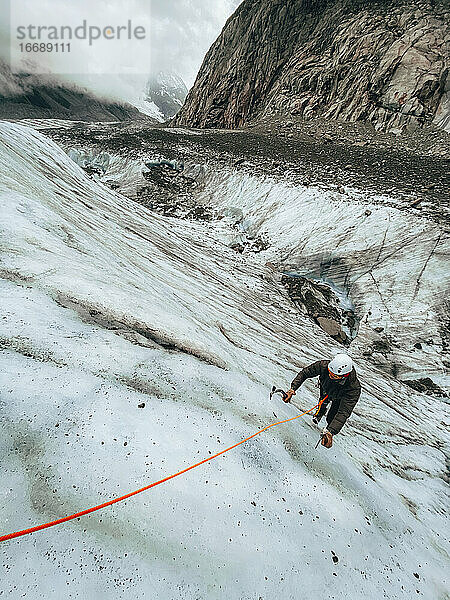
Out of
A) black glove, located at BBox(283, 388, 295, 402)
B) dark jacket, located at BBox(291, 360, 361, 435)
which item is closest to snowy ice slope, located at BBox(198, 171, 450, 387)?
dark jacket, located at BBox(291, 360, 361, 435)

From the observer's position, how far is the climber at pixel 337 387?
414 centimetres

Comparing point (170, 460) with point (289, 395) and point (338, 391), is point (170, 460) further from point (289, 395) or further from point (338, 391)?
point (338, 391)

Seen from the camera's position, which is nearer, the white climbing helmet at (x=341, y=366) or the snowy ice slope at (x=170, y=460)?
the snowy ice slope at (x=170, y=460)

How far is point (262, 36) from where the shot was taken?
35375mm

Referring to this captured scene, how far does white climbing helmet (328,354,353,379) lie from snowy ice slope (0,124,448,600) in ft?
3.53

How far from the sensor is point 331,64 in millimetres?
27594

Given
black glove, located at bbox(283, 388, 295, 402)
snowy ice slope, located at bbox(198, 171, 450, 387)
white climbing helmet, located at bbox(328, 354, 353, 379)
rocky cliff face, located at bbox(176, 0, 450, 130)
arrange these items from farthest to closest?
1. rocky cliff face, located at bbox(176, 0, 450, 130)
2. snowy ice slope, located at bbox(198, 171, 450, 387)
3. black glove, located at bbox(283, 388, 295, 402)
4. white climbing helmet, located at bbox(328, 354, 353, 379)

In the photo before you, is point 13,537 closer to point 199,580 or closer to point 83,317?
point 199,580

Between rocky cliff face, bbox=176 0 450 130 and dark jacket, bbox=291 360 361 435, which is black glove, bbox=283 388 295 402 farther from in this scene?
rocky cliff face, bbox=176 0 450 130

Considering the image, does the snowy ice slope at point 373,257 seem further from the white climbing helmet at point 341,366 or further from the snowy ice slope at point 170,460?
the white climbing helmet at point 341,366

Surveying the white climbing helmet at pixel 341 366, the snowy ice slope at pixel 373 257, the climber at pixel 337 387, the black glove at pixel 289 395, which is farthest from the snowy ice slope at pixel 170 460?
the snowy ice slope at pixel 373 257

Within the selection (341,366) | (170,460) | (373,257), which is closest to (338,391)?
(341,366)

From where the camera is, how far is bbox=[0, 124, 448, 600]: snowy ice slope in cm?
228

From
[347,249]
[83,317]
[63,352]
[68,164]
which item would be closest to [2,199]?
[83,317]
